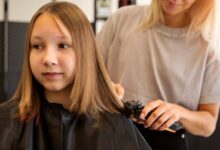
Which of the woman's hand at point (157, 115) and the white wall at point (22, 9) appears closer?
the woman's hand at point (157, 115)

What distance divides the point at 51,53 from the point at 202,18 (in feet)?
2.20

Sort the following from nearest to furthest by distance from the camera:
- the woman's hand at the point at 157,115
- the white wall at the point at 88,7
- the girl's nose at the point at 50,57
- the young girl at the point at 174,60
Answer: the girl's nose at the point at 50,57, the woman's hand at the point at 157,115, the young girl at the point at 174,60, the white wall at the point at 88,7

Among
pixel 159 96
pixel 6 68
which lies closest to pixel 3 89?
pixel 6 68

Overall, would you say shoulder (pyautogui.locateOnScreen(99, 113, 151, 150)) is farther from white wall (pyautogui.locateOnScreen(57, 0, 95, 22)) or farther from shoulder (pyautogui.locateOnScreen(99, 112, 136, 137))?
white wall (pyautogui.locateOnScreen(57, 0, 95, 22))

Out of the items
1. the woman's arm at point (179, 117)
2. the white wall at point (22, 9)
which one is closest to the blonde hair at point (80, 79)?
the woman's arm at point (179, 117)

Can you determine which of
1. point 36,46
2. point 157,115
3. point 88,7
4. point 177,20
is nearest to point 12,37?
point 88,7

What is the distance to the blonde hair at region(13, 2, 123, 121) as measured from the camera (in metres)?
0.99

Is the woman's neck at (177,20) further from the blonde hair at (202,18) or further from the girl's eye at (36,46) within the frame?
the girl's eye at (36,46)

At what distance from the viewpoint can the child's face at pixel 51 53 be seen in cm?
95

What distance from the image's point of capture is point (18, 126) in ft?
3.38

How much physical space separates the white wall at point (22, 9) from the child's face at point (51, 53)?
220 centimetres

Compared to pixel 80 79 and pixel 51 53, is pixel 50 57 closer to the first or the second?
pixel 51 53

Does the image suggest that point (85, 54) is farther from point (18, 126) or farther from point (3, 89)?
point (3, 89)

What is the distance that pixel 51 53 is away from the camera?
94 centimetres
